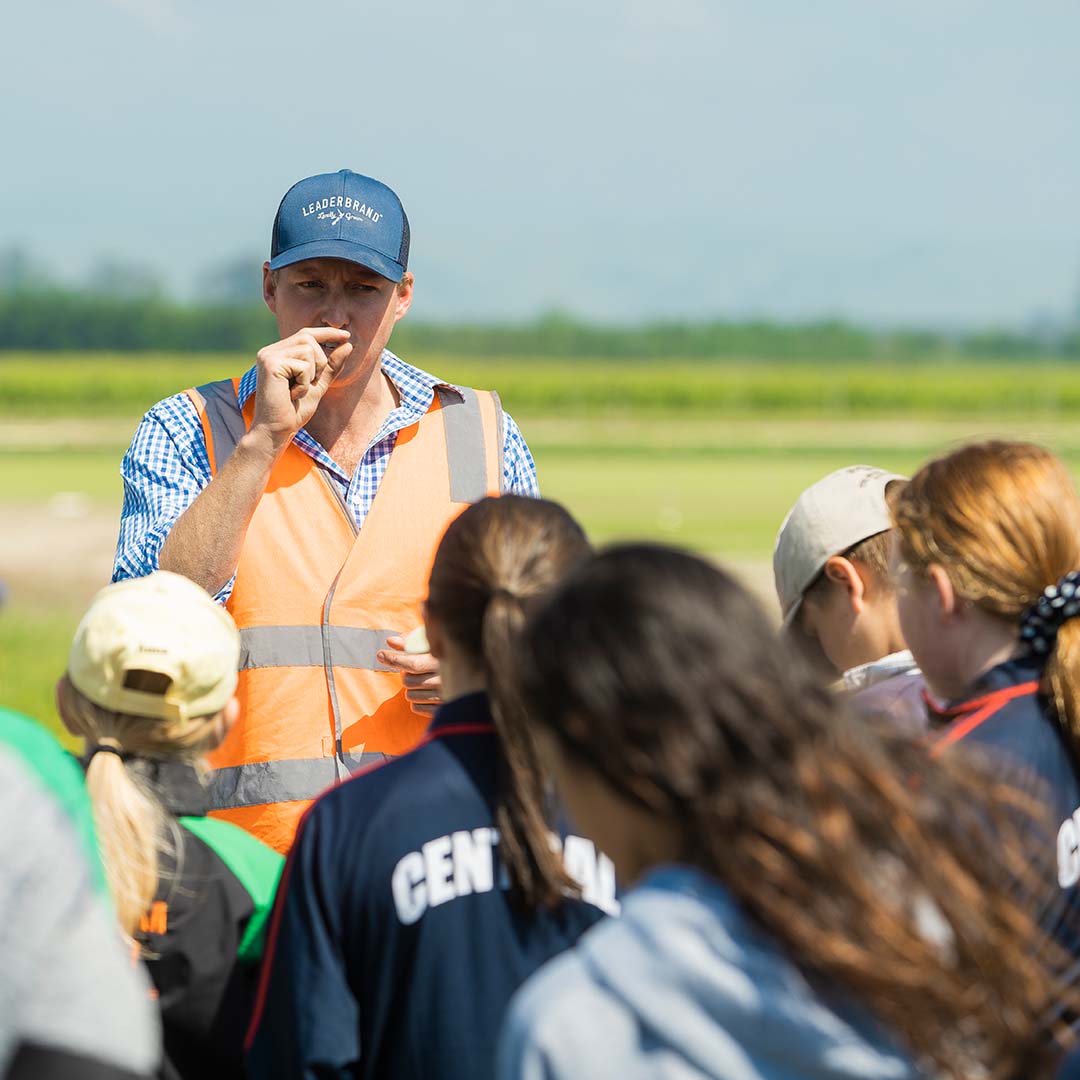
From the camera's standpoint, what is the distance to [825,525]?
3.73m

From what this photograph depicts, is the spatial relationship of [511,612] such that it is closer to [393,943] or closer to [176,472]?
[393,943]

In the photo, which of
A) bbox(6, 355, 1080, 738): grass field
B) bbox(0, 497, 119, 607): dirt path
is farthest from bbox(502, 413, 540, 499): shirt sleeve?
bbox(0, 497, 119, 607): dirt path

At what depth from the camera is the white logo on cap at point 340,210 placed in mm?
3887

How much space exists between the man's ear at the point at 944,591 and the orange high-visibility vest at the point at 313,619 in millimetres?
1199

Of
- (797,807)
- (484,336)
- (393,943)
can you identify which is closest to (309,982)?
(393,943)

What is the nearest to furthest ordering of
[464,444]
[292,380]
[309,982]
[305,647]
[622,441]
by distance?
[309,982] < [305,647] < [292,380] < [464,444] < [622,441]

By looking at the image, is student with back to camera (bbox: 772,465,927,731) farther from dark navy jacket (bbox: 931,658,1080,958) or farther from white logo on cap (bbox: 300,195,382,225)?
white logo on cap (bbox: 300,195,382,225)

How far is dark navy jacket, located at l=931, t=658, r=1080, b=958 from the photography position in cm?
261

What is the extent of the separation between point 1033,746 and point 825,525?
3.76ft

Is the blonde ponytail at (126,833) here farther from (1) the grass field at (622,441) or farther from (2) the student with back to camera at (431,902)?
(1) the grass field at (622,441)

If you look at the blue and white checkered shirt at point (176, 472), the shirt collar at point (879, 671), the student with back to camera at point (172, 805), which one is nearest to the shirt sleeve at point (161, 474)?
the blue and white checkered shirt at point (176, 472)

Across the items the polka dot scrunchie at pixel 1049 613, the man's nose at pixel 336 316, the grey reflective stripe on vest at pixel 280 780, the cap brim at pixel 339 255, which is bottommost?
the grey reflective stripe on vest at pixel 280 780

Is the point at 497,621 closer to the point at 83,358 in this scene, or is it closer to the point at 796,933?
the point at 796,933

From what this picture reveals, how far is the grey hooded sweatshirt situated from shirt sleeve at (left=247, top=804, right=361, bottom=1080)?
0.71 m
